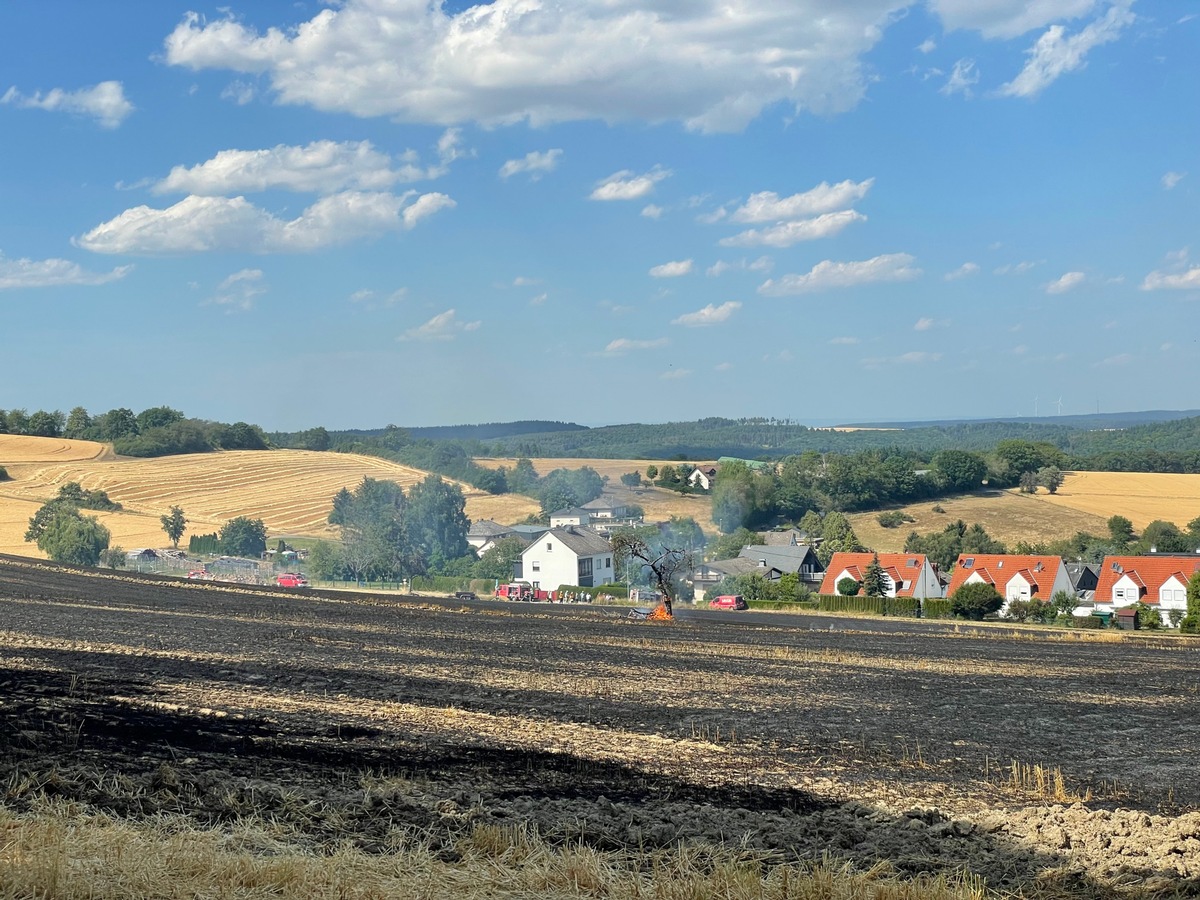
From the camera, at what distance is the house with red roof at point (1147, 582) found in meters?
70.8

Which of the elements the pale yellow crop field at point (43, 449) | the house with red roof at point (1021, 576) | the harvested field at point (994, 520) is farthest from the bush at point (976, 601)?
the pale yellow crop field at point (43, 449)

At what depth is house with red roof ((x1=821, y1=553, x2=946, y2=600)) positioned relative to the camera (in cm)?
7819

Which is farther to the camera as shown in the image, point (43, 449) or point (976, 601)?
point (43, 449)

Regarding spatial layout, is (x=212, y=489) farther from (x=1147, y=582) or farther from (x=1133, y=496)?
(x=1133, y=496)

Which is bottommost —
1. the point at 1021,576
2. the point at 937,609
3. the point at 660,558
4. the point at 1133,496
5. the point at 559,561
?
the point at 937,609

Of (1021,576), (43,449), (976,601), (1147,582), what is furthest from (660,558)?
(43,449)

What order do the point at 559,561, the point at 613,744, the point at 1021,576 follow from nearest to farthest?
the point at 613,744
the point at 1021,576
the point at 559,561

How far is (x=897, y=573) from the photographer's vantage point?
79.1 m

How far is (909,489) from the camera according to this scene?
112m

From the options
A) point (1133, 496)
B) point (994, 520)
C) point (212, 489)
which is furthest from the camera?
point (1133, 496)

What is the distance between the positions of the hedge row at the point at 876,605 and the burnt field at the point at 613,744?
3247 centimetres

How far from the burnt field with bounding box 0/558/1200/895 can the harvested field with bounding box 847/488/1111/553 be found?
2594 inches

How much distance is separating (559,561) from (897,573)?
22.6m

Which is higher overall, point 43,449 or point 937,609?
point 43,449
